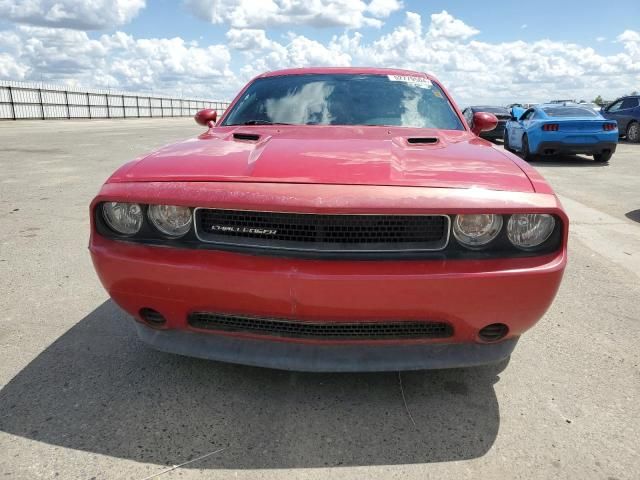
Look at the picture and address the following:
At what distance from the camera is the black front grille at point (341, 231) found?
1.82 meters

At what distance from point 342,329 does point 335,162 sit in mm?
652

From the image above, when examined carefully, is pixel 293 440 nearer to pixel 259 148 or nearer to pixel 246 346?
pixel 246 346

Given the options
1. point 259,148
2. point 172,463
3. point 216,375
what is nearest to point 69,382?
point 216,375

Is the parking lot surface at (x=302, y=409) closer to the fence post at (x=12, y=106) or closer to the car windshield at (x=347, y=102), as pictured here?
the car windshield at (x=347, y=102)

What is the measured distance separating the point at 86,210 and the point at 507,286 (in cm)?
504

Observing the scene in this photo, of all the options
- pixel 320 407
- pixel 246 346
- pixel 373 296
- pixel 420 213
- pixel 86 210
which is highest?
pixel 420 213

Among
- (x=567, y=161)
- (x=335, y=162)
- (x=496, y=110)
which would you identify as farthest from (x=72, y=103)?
(x=335, y=162)

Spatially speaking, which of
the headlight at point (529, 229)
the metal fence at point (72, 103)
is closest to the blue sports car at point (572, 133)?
the headlight at point (529, 229)

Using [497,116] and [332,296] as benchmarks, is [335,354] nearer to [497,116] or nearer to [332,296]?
[332,296]

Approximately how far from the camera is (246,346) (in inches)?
77.5

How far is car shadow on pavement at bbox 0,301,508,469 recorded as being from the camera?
1.82 metres

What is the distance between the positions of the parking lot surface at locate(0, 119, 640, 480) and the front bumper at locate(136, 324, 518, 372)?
0.26m

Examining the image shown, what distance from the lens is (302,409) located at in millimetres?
2062

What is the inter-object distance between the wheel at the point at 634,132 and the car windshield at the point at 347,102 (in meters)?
17.0
